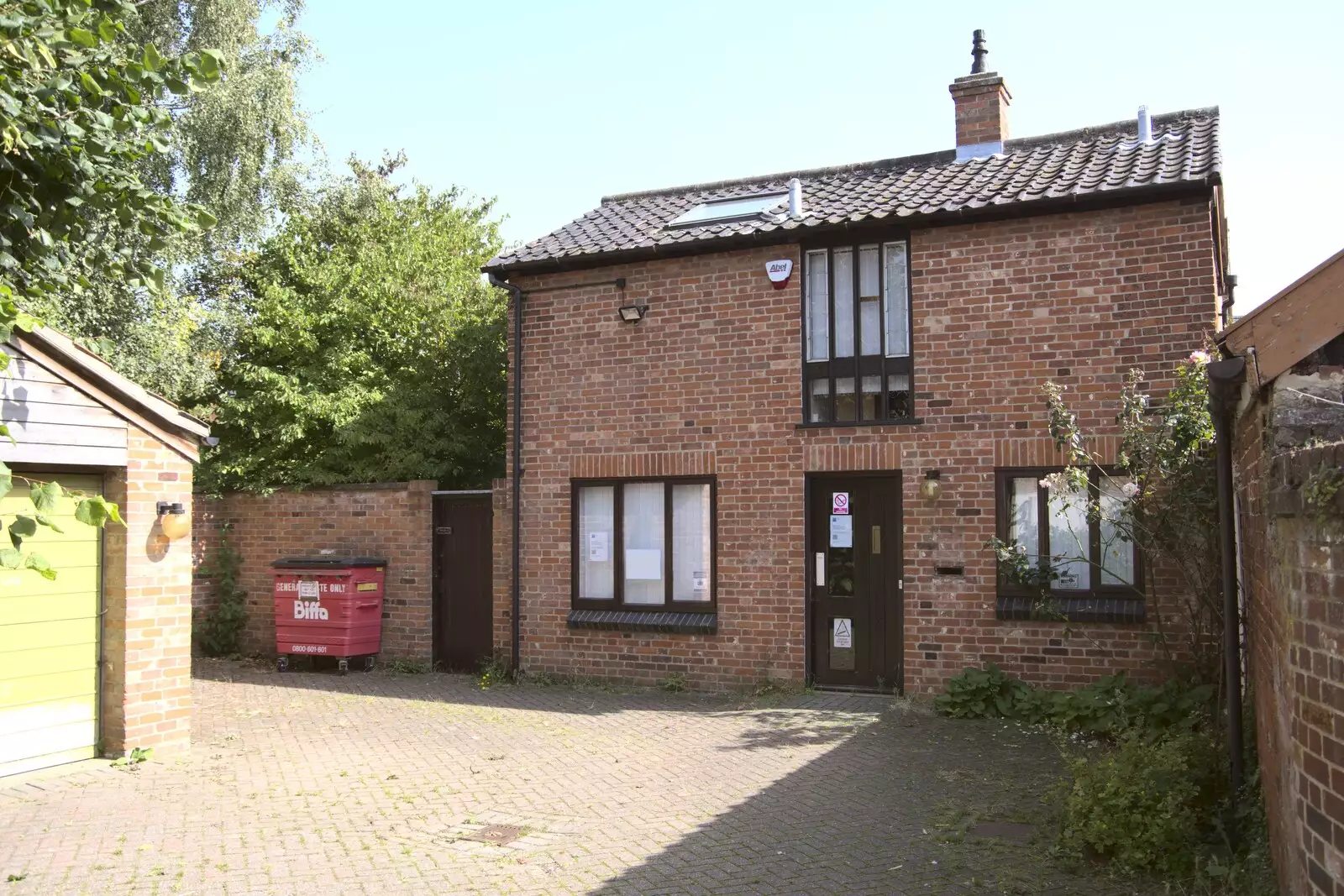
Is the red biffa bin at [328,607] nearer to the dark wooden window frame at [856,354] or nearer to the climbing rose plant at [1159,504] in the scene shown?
the dark wooden window frame at [856,354]

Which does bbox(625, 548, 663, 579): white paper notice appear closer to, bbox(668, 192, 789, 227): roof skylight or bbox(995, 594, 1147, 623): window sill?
bbox(995, 594, 1147, 623): window sill

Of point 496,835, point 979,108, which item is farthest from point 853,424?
point 496,835

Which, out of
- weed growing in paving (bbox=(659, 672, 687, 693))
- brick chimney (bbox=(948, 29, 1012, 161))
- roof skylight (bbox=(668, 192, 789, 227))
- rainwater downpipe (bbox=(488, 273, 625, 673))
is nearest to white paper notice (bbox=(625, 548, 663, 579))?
weed growing in paving (bbox=(659, 672, 687, 693))

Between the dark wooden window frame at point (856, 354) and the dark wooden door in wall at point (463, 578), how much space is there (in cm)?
433

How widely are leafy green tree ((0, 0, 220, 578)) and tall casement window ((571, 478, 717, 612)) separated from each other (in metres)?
7.13

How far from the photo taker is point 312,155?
18.4m

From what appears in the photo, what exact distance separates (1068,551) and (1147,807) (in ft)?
15.1

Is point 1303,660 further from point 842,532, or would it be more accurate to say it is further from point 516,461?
point 516,461

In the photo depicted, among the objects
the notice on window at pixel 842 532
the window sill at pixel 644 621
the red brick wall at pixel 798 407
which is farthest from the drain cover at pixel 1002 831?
the window sill at pixel 644 621

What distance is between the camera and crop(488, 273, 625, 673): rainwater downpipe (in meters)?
12.4

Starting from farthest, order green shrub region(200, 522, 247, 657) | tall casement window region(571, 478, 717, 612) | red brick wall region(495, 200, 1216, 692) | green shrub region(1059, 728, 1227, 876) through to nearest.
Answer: green shrub region(200, 522, 247, 657) < tall casement window region(571, 478, 717, 612) < red brick wall region(495, 200, 1216, 692) < green shrub region(1059, 728, 1227, 876)

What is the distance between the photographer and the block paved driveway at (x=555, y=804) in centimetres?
580

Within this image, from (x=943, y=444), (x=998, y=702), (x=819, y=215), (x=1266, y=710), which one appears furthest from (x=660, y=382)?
(x=1266, y=710)

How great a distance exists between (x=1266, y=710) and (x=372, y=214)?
17352mm
